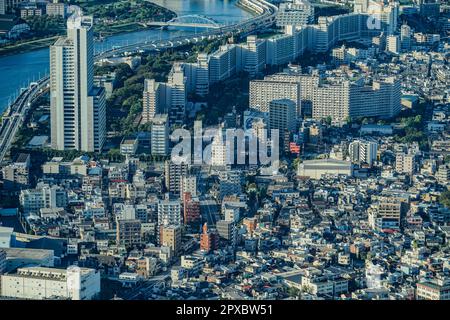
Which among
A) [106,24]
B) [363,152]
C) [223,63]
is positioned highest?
[106,24]

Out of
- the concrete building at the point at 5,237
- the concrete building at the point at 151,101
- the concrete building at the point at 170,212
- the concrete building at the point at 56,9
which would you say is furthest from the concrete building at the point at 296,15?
the concrete building at the point at 5,237

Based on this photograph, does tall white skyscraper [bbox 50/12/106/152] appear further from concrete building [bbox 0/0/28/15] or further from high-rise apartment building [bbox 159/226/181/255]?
concrete building [bbox 0/0/28/15]

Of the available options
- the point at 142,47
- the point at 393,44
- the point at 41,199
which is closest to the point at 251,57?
the point at 142,47

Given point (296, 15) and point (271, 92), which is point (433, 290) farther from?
point (296, 15)

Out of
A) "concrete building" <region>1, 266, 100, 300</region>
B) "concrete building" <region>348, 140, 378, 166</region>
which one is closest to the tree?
"concrete building" <region>348, 140, 378, 166</region>

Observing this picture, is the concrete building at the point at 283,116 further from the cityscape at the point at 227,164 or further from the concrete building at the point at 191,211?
the concrete building at the point at 191,211

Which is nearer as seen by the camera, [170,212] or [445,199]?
[170,212]

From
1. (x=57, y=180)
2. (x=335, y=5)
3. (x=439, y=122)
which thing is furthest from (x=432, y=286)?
(x=335, y=5)
